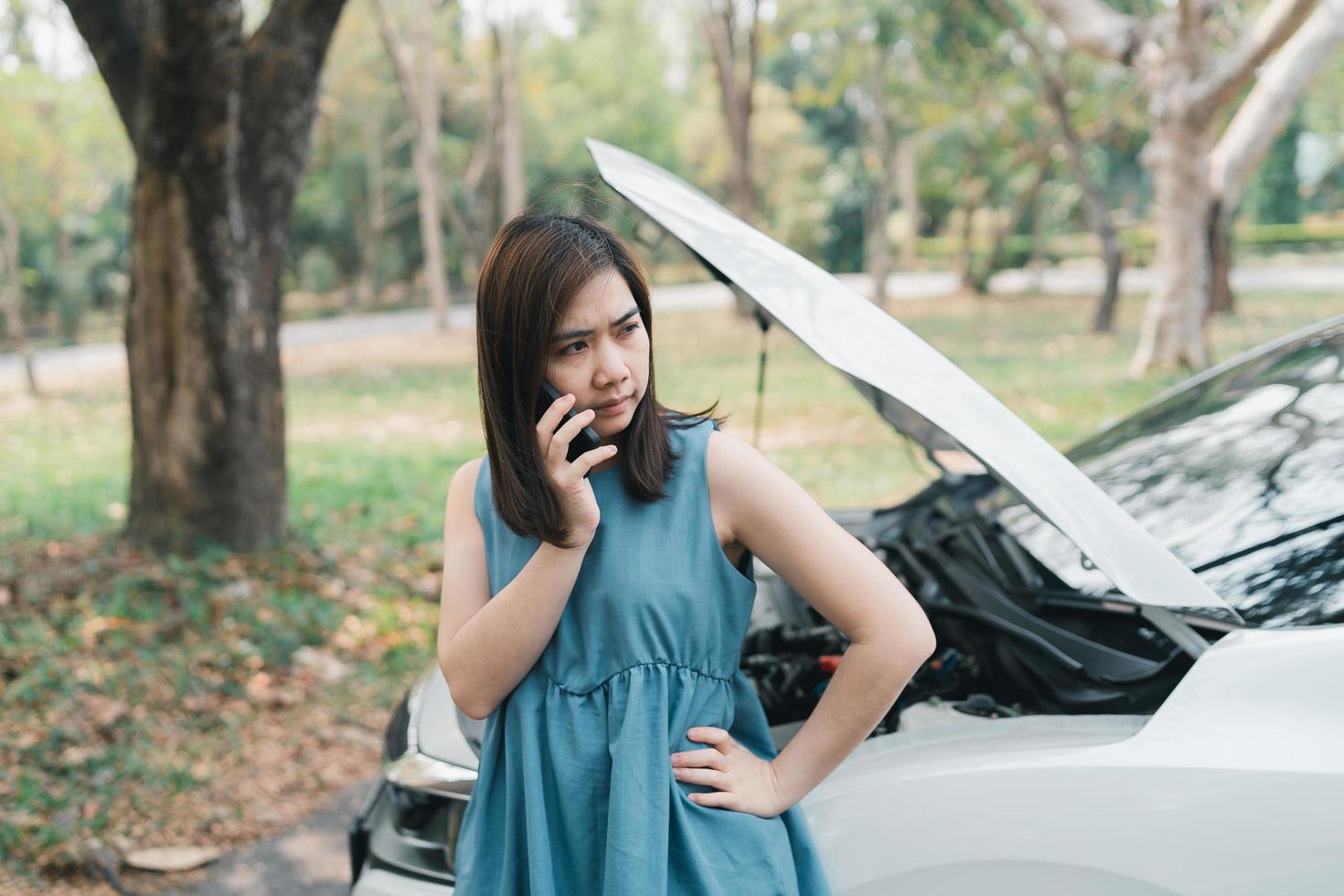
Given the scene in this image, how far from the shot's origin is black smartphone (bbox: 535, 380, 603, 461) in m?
1.47

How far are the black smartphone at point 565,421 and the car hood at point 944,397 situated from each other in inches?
11.7

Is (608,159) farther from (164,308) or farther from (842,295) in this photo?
(164,308)

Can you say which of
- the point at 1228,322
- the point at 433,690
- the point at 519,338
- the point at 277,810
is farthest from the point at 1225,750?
the point at 1228,322

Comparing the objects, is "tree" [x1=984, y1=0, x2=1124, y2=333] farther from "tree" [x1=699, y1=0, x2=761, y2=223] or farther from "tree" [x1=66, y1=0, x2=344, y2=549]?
"tree" [x1=66, y1=0, x2=344, y2=549]

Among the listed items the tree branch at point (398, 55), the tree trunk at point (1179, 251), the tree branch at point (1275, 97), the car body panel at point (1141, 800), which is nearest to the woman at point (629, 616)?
the car body panel at point (1141, 800)

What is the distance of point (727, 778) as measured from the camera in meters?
1.50

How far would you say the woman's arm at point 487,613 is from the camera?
4.70ft

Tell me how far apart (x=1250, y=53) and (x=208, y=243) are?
Answer: 26.9 ft

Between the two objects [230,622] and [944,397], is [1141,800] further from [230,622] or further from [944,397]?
[230,622]

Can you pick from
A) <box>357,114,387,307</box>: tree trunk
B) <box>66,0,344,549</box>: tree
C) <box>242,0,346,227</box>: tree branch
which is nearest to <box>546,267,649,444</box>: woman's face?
<box>66,0,344,549</box>: tree

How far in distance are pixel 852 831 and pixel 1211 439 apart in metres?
1.21

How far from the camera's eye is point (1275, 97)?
388 inches

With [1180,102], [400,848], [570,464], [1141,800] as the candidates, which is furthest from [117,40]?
[1180,102]

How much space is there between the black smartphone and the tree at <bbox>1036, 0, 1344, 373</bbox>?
8.93 meters
